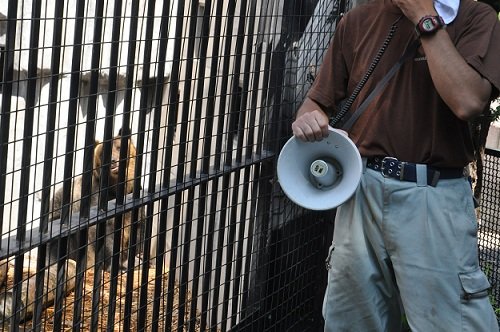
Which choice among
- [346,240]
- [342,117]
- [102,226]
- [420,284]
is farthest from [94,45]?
[420,284]

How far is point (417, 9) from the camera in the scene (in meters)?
3.08

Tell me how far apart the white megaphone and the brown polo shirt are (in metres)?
0.15

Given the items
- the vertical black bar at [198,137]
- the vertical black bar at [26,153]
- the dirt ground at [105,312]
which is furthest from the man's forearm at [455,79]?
the dirt ground at [105,312]

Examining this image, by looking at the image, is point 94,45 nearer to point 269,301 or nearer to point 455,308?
point 455,308

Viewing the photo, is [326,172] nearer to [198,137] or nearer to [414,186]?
[414,186]

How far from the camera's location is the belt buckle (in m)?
3.25

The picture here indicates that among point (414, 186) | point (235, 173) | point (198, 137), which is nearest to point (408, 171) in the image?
point (414, 186)

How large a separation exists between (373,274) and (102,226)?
1.09 meters

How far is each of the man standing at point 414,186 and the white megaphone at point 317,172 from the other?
88mm

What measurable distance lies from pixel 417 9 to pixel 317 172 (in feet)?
2.37

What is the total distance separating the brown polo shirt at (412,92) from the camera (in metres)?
3.09

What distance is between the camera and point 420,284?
10.8 ft

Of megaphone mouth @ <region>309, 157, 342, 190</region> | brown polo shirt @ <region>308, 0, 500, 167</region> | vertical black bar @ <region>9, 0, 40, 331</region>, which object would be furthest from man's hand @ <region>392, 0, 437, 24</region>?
vertical black bar @ <region>9, 0, 40, 331</region>

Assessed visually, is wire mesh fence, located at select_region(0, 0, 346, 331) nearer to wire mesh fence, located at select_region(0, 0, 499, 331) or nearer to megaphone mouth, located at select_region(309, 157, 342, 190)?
wire mesh fence, located at select_region(0, 0, 499, 331)
